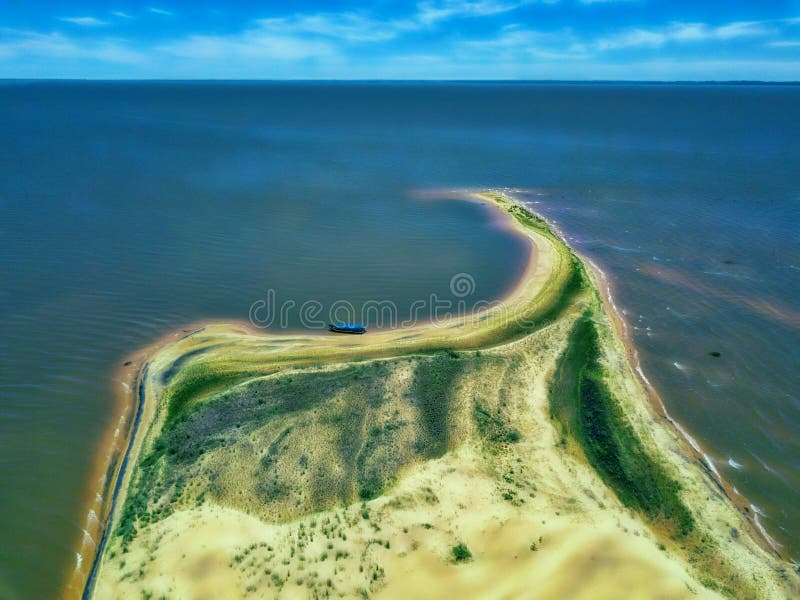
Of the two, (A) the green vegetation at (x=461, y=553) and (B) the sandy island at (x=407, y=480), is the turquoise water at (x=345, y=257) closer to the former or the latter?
(B) the sandy island at (x=407, y=480)

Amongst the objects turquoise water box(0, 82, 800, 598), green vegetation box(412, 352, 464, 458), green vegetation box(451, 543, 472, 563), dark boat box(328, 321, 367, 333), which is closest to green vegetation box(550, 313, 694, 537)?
turquoise water box(0, 82, 800, 598)

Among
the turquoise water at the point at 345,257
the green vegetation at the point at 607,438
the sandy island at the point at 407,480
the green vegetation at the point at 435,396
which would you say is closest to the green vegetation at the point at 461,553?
the sandy island at the point at 407,480

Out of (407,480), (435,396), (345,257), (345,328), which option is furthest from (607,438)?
(345,257)

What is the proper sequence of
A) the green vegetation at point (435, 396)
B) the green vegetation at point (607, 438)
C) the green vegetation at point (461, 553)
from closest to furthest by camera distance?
the green vegetation at point (461, 553)
the green vegetation at point (607, 438)
the green vegetation at point (435, 396)

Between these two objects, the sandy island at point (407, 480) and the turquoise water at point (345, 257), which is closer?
the sandy island at point (407, 480)

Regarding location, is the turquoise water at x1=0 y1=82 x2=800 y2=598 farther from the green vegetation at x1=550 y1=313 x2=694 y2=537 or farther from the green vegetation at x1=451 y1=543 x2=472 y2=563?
the green vegetation at x1=451 y1=543 x2=472 y2=563

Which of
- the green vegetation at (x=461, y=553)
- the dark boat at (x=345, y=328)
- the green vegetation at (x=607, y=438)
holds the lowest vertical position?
the green vegetation at (x=607, y=438)

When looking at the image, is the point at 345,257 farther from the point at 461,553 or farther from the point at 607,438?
the point at 461,553
